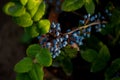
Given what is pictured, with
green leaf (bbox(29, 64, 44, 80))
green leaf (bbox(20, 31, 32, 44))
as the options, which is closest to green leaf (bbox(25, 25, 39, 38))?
green leaf (bbox(29, 64, 44, 80))

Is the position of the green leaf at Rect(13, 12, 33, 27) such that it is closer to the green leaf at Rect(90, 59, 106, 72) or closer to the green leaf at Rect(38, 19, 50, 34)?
the green leaf at Rect(38, 19, 50, 34)

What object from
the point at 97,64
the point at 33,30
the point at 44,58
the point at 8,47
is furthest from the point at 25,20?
the point at 8,47

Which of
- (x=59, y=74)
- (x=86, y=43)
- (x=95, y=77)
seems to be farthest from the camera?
(x=59, y=74)

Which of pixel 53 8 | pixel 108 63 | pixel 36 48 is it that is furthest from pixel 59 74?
pixel 36 48

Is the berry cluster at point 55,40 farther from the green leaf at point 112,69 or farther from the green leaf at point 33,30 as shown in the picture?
the green leaf at point 112,69

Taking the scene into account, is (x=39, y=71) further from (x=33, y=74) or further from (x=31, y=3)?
(x=31, y=3)

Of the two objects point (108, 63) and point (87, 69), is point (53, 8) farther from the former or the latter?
point (108, 63)

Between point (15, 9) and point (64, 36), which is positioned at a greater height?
point (15, 9)
